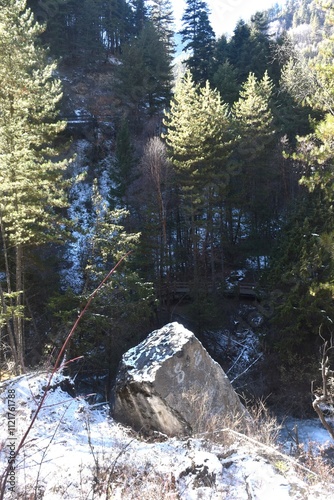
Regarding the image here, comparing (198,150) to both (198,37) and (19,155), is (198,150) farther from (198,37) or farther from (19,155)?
(198,37)

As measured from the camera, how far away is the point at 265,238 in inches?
909

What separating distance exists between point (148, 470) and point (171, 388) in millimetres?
3111

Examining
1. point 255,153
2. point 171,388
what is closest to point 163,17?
point 255,153

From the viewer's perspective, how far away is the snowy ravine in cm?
355

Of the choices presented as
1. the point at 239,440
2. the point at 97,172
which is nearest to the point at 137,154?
the point at 97,172

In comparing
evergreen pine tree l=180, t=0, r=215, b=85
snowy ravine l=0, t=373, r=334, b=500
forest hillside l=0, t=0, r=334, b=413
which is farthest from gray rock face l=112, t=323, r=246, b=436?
evergreen pine tree l=180, t=0, r=215, b=85

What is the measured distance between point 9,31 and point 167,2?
41639 mm

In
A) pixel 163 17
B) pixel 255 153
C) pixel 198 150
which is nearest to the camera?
pixel 198 150

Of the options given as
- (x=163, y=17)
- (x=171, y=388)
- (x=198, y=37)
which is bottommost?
(x=171, y=388)

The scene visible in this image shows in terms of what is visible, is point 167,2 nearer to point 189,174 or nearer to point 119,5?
point 119,5

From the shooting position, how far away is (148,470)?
4207 mm

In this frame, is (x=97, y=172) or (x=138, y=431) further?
(x=97, y=172)

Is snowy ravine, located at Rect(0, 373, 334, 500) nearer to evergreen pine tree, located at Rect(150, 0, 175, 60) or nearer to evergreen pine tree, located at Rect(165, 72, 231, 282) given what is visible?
evergreen pine tree, located at Rect(165, 72, 231, 282)

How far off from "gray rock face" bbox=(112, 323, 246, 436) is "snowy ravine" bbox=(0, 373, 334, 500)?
1.51 meters
